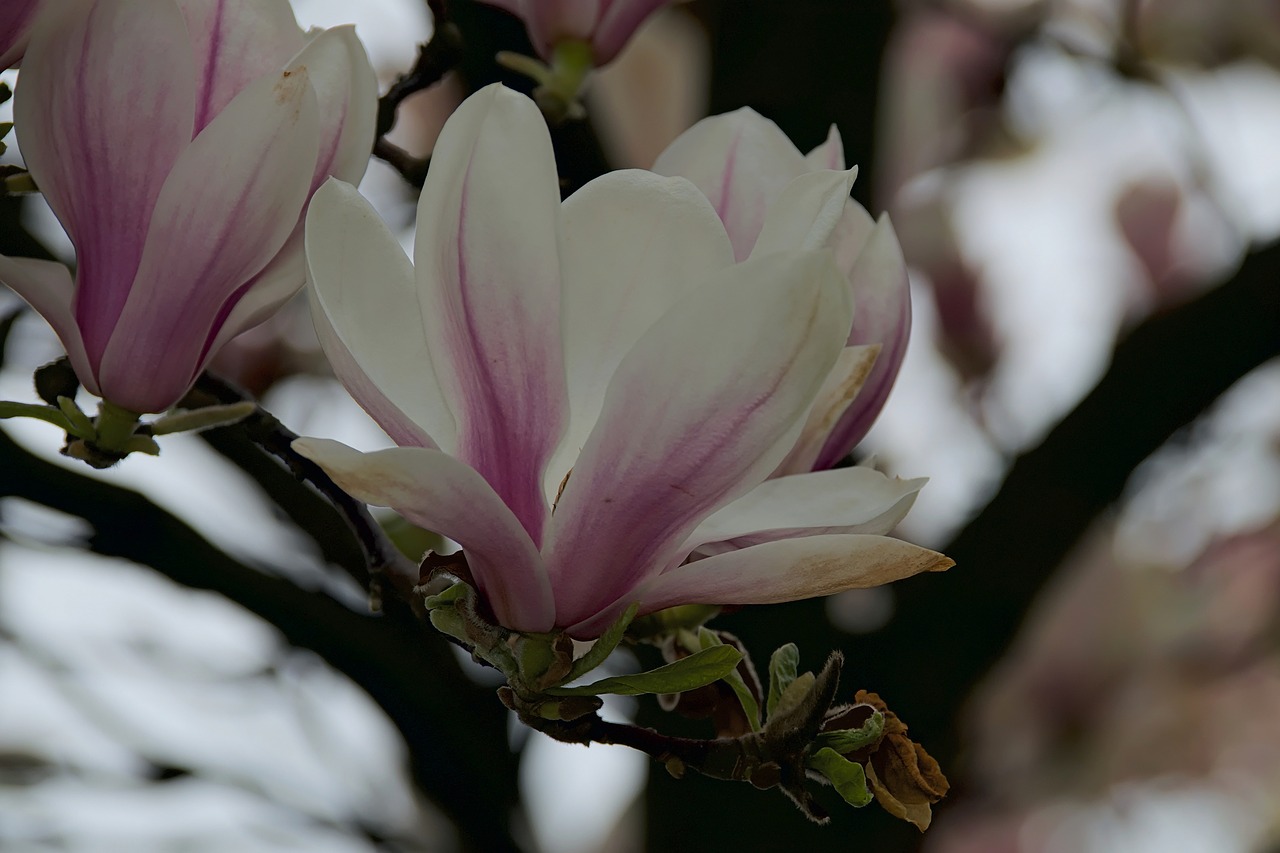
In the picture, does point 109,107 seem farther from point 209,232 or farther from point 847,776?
point 847,776

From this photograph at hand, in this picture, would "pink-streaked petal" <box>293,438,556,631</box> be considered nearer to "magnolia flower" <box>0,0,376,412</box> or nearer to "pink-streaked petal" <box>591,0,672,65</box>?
"magnolia flower" <box>0,0,376,412</box>

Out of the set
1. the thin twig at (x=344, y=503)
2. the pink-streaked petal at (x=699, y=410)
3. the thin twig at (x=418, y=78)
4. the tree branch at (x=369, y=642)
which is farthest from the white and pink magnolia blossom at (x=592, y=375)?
the tree branch at (x=369, y=642)

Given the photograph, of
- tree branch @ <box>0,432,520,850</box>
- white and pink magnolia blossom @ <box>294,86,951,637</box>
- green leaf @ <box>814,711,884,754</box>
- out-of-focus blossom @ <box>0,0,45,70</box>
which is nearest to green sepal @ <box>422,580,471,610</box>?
white and pink magnolia blossom @ <box>294,86,951,637</box>

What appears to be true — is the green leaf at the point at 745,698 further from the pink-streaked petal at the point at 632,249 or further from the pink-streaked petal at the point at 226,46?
the pink-streaked petal at the point at 226,46

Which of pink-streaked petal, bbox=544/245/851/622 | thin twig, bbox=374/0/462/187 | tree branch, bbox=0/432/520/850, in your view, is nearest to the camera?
pink-streaked petal, bbox=544/245/851/622

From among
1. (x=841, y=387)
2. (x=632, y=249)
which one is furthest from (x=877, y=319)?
(x=632, y=249)

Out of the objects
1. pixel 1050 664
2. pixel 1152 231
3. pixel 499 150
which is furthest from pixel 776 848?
pixel 1152 231

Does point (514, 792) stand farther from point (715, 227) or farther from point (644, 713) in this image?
point (715, 227)
